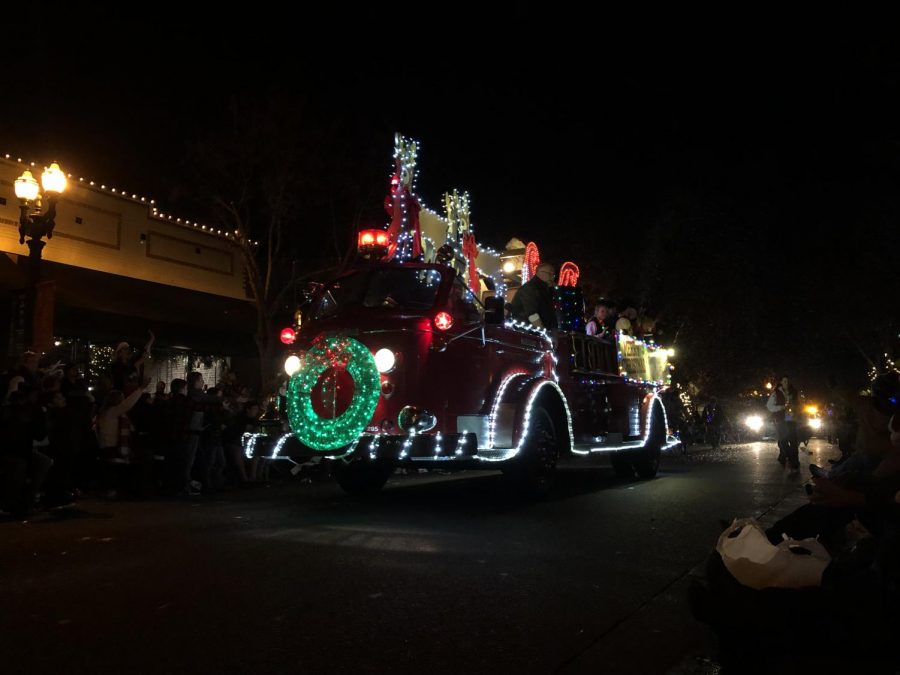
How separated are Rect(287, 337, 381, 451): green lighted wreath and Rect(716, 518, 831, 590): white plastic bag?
5.04 meters

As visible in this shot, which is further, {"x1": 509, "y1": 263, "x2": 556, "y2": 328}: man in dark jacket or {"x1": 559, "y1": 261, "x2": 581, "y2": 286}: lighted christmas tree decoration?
{"x1": 559, "y1": 261, "x2": 581, "y2": 286}: lighted christmas tree decoration

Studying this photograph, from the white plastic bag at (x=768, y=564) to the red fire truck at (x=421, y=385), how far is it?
181 inches

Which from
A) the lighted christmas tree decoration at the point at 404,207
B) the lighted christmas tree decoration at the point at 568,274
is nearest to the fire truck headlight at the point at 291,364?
the lighted christmas tree decoration at the point at 404,207

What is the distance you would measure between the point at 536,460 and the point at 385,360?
2268 mm

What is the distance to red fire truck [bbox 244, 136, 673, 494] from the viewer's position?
7.97m

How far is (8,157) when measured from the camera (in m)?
18.7

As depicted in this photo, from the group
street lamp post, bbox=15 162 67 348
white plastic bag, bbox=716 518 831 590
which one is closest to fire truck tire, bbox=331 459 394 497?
street lamp post, bbox=15 162 67 348

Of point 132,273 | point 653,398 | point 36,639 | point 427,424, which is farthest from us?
point 132,273

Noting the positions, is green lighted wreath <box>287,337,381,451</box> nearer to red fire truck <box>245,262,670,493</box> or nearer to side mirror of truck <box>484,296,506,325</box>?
red fire truck <box>245,262,670,493</box>

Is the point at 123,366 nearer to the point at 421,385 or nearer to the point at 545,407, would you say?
the point at 421,385

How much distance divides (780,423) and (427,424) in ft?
33.7

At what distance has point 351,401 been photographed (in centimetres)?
805

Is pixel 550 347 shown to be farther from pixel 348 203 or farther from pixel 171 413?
pixel 348 203

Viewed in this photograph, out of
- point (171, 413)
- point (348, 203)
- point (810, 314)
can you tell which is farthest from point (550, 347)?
point (810, 314)
